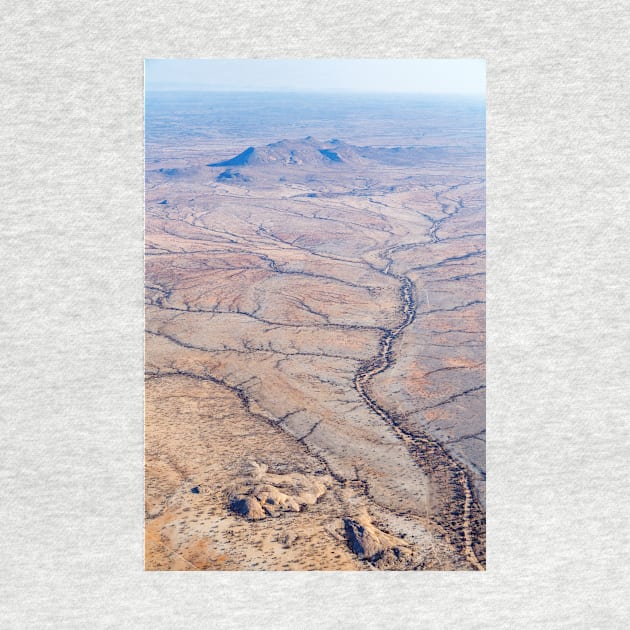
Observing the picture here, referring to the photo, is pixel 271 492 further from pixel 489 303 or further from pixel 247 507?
pixel 489 303

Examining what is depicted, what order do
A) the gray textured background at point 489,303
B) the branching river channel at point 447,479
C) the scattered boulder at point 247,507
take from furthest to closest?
1. the scattered boulder at point 247,507
2. the branching river channel at point 447,479
3. the gray textured background at point 489,303

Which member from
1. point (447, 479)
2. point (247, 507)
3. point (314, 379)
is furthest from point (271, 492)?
point (314, 379)

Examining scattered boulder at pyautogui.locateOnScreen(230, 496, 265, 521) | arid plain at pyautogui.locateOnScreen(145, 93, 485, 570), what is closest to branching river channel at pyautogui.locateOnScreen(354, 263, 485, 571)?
arid plain at pyautogui.locateOnScreen(145, 93, 485, 570)

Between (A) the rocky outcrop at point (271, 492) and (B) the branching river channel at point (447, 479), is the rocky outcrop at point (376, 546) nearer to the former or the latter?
(B) the branching river channel at point (447, 479)

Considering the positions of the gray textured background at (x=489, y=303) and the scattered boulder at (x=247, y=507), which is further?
the scattered boulder at (x=247, y=507)

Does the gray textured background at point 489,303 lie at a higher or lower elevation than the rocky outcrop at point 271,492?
higher

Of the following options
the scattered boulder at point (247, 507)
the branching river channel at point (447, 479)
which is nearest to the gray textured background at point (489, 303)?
the branching river channel at point (447, 479)

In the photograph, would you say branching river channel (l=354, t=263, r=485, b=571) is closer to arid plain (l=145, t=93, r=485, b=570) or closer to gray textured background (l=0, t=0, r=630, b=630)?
arid plain (l=145, t=93, r=485, b=570)

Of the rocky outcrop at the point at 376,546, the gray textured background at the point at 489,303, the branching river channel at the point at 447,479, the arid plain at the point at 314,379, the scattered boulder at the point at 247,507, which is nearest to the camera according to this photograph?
the gray textured background at the point at 489,303
